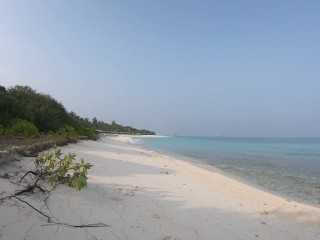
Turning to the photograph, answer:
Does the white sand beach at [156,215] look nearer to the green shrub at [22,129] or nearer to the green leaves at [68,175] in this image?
the green leaves at [68,175]

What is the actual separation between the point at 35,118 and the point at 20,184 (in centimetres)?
2050

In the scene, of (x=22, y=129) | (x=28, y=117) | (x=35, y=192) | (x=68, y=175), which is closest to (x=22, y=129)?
(x=22, y=129)

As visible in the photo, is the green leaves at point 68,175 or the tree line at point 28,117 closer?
the green leaves at point 68,175

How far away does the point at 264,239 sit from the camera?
5.26m

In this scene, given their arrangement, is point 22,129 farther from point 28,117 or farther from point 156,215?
point 156,215

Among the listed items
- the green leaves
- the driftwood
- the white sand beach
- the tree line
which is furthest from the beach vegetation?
the green leaves

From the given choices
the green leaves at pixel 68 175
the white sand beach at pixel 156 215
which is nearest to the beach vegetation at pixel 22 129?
the white sand beach at pixel 156 215

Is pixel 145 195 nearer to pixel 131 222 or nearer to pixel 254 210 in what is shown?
pixel 131 222

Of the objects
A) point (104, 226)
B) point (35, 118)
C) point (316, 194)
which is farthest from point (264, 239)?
point (35, 118)

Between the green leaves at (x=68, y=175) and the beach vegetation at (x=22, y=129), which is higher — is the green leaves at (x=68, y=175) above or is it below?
below

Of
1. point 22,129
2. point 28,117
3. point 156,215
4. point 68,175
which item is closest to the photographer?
point 156,215

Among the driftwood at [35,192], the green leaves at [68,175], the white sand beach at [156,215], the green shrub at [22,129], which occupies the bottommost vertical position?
the white sand beach at [156,215]

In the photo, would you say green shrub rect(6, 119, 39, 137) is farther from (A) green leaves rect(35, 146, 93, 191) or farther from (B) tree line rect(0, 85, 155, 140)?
(A) green leaves rect(35, 146, 93, 191)

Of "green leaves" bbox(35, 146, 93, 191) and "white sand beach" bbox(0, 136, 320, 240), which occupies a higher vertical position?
"green leaves" bbox(35, 146, 93, 191)
